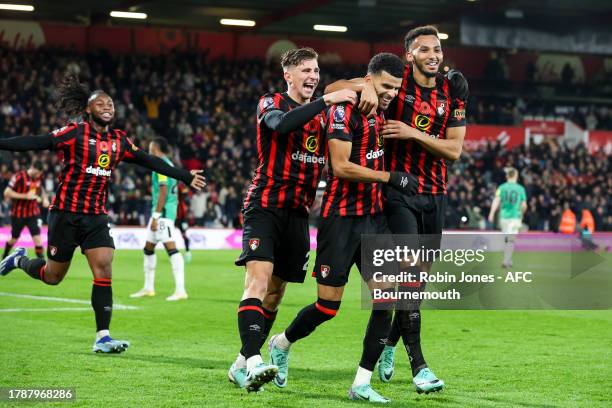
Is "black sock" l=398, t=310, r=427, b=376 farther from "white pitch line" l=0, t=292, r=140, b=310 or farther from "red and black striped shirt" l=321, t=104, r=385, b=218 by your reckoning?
"white pitch line" l=0, t=292, r=140, b=310

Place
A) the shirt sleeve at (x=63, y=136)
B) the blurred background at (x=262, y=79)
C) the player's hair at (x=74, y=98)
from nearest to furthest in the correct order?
the shirt sleeve at (x=63, y=136) → the player's hair at (x=74, y=98) → the blurred background at (x=262, y=79)

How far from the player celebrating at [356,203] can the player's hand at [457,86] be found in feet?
2.32

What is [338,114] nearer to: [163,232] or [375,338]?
[375,338]

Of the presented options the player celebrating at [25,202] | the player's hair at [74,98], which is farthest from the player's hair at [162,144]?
Answer: the player celebrating at [25,202]

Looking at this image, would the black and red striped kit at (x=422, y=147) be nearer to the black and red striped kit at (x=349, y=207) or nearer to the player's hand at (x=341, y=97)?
the black and red striped kit at (x=349, y=207)

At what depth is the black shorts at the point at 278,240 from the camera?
7.20 m

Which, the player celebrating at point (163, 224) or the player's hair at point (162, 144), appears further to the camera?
the player's hair at point (162, 144)

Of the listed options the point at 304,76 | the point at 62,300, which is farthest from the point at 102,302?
the point at 62,300

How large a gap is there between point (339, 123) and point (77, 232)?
3.69 metres

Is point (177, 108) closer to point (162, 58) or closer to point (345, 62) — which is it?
point (162, 58)

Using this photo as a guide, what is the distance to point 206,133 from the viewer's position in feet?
122

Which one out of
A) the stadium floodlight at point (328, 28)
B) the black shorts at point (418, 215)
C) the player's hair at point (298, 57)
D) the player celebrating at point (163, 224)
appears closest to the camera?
the player's hair at point (298, 57)

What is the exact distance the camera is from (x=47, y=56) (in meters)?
37.0

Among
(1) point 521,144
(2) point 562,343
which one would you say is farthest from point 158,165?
(1) point 521,144
